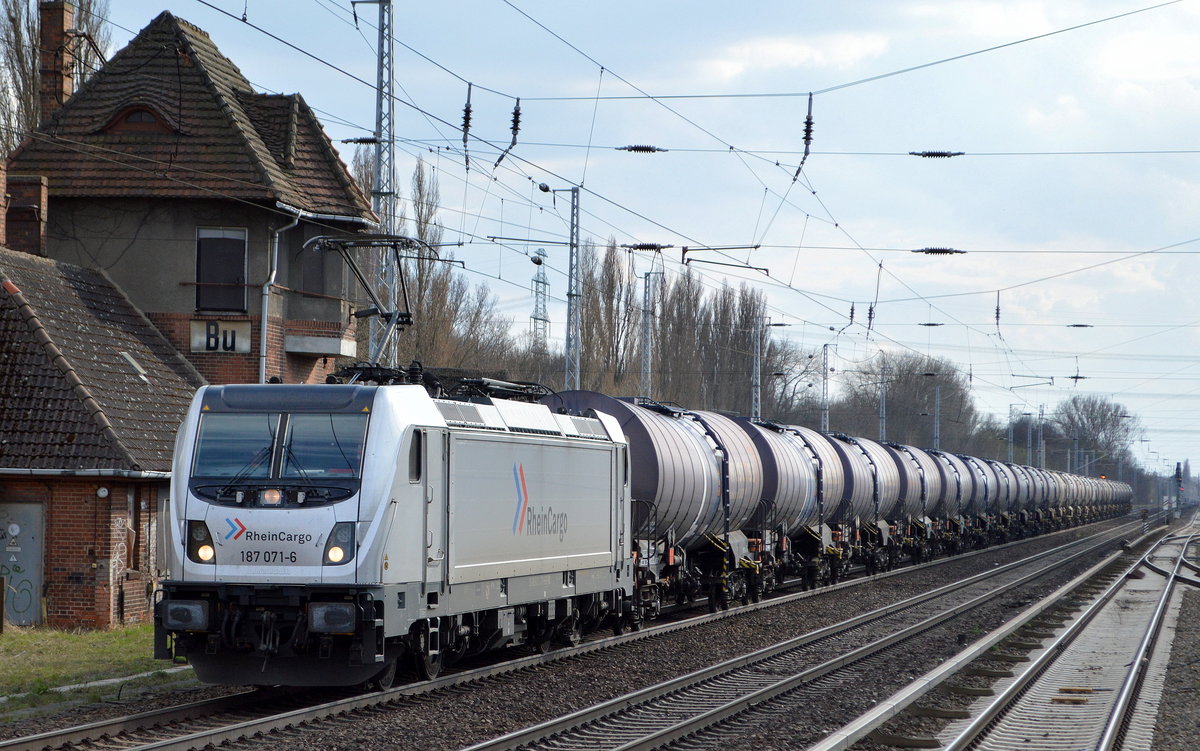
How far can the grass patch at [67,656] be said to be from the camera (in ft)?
46.7

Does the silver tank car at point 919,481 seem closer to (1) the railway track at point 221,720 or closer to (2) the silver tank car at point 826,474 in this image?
(2) the silver tank car at point 826,474

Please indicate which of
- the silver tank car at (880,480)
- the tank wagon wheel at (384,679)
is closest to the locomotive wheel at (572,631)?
the tank wagon wheel at (384,679)

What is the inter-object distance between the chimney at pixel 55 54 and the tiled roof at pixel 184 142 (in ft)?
5.58

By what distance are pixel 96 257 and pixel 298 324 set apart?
4.10 metres

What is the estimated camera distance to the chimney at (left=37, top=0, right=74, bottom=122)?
27.6 meters

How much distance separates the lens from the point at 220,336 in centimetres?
2536

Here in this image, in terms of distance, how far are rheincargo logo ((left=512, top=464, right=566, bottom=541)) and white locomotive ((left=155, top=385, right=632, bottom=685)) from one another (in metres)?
1.07

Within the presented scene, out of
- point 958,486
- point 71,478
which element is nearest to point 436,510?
point 71,478

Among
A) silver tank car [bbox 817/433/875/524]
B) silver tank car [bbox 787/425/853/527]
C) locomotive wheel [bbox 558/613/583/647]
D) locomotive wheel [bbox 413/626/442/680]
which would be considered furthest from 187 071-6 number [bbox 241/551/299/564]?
silver tank car [bbox 817/433/875/524]

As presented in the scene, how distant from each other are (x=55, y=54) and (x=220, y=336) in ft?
26.3

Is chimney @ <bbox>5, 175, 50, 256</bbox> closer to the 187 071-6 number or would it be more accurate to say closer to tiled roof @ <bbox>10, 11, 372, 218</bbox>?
tiled roof @ <bbox>10, 11, 372, 218</bbox>

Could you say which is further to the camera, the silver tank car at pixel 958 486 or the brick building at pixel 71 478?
the silver tank car at pixel 958 486

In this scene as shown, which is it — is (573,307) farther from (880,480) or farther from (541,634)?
(541,634)

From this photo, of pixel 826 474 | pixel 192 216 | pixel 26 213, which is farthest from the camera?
pixel 826 474
